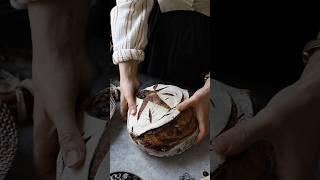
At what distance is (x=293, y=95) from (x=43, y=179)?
459mm

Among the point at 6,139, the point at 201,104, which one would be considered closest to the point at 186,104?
the point at 201,104

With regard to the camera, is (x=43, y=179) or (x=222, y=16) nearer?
(x=222, y=16)

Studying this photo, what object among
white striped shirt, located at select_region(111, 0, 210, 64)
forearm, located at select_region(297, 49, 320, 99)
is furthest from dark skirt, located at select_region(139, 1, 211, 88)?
forearm, located at select_region(297, 49, 320, 99)

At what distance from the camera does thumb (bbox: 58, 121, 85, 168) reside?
0.72m

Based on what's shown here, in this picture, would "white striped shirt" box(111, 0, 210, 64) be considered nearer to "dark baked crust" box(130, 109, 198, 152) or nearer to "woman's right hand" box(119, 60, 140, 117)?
"woman's right hand" box(119, 60, 140, 117)

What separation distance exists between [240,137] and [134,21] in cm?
25

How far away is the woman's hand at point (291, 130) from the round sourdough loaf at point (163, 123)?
6 centimetres

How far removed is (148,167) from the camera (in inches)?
27.7

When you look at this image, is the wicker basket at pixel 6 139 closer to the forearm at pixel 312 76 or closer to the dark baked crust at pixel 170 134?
the dark baked crust at pixel 170 134

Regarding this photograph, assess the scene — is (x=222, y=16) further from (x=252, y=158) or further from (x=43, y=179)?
(x=43, y=179)

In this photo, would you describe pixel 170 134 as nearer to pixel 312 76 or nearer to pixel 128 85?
pixel 128 85

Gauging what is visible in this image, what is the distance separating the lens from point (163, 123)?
67 centimetres

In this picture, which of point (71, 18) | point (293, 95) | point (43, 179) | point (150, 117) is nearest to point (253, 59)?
point (293, 95)

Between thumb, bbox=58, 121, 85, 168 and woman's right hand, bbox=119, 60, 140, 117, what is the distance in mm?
87
